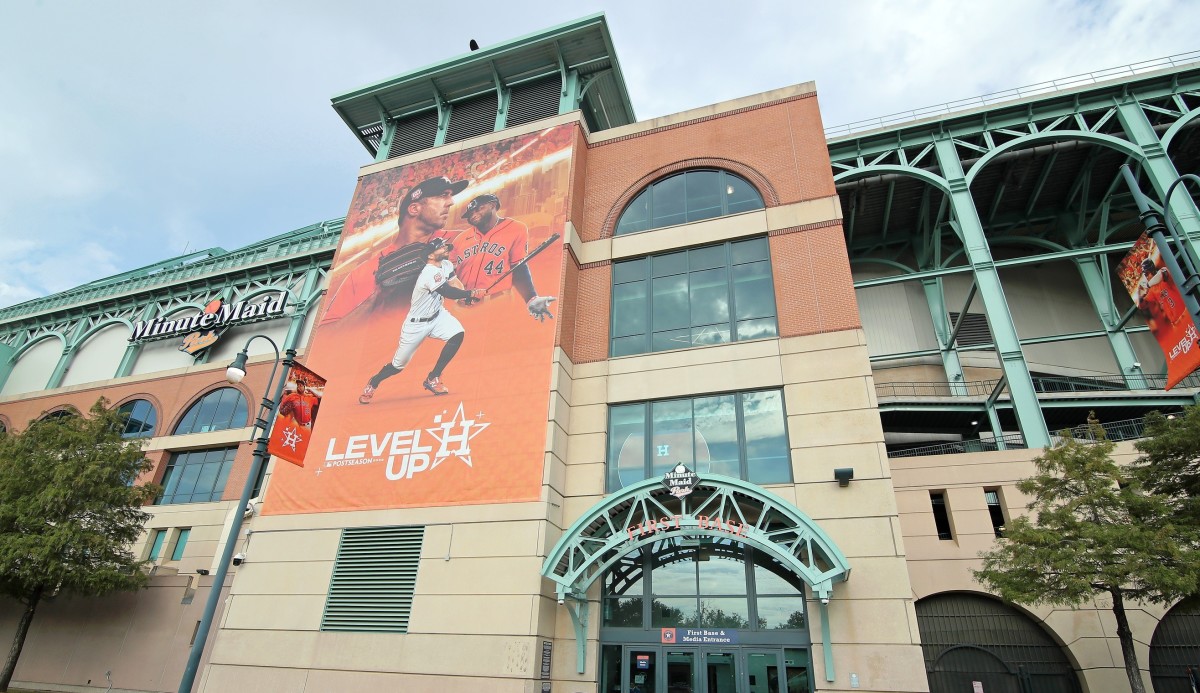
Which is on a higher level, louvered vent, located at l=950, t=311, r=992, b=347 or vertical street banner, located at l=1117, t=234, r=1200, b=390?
louvered vent, located at l=950, t=311, r=992, b=347

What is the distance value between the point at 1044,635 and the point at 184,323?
135 feet

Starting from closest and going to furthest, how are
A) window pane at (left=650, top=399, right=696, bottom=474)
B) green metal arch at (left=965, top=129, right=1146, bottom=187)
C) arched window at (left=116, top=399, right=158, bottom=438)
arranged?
window pane at (left=650, top=399, right=696, bottom=474)
green metal arch at (left=965, top=129, right=1146, bottom=187)
arched window at (left=116, top=399, right=158, bottom=438)

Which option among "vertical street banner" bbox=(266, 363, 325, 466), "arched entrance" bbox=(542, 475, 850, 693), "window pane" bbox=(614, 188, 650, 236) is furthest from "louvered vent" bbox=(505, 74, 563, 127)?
"arched entrance" bbox=(542, 475, 850, 693)

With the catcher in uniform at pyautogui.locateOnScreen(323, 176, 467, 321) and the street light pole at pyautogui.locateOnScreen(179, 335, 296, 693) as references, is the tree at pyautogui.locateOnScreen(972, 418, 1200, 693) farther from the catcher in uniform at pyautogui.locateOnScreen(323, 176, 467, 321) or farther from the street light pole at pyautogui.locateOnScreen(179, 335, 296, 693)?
the catcher in uniform at pyautogui.locateOnScreen(323, 176, 467, 321)

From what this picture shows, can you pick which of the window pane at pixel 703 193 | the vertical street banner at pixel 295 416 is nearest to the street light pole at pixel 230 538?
the vertical street banner at pixel 295 416

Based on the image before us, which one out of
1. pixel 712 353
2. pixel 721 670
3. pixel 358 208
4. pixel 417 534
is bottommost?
pixel 721 670

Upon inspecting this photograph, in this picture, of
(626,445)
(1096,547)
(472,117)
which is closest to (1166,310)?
(1096,547)

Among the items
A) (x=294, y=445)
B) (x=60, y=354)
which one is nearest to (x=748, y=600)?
(x=294, y=445)

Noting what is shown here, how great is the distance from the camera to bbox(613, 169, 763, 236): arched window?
22297 millimetres

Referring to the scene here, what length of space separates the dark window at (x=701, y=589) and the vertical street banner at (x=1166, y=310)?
8.92 meters

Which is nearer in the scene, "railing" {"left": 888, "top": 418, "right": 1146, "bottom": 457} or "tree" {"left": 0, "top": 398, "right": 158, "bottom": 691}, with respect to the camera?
"tree" {"left": 0, "top": 398, "right": 158, "bottom": 691}

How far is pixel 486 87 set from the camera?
94.2ft

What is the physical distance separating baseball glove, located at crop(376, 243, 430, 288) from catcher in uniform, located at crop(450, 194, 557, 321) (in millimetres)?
1407

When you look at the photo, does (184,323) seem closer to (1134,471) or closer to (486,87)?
(486,87)
